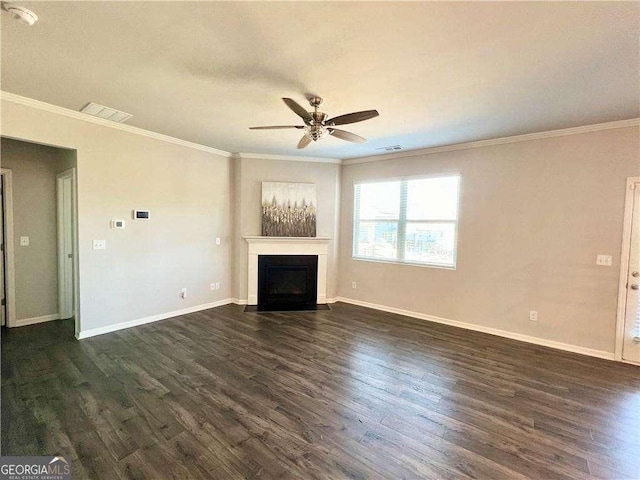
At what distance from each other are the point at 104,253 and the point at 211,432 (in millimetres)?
2934

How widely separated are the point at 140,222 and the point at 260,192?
1973 millimetres

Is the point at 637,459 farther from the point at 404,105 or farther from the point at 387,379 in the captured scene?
the point at 404,105

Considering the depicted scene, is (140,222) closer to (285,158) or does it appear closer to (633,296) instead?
(285,158)

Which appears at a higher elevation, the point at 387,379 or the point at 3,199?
the point at 3,199

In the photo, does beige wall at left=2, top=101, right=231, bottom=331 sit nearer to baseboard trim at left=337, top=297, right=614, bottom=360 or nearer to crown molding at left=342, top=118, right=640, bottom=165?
crown molding at left=342, top=118, right=640, bottom=165

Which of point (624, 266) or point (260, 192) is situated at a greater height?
point (260, 192)

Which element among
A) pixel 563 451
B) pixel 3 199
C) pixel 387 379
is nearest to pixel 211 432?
pixel 387 379

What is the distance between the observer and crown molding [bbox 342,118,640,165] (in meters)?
3.23

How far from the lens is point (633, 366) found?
3146 millimetres

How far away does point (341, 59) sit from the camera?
2.12m

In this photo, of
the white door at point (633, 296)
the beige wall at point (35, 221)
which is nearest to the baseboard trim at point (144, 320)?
the beige wall at point (35, 221)

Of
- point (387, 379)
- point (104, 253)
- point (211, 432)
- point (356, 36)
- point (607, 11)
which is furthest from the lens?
point (104, 253)

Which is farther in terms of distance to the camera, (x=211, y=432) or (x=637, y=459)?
(x=211, y=432)

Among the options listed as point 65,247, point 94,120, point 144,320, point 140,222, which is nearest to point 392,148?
point 140,222
